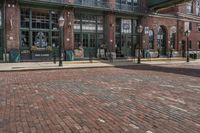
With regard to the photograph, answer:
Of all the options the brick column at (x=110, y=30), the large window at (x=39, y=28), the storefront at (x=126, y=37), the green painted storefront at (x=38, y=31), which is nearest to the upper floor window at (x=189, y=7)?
the storefront at (x=126, y=37)

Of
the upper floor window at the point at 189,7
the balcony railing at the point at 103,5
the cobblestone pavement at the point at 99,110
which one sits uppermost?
the upper floor window at the point at 189,7

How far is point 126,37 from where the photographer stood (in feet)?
119

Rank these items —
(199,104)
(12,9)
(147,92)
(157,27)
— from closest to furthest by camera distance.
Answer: (199,104), (147,92), (12,9), (157,27)

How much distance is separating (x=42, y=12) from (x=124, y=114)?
2439cm

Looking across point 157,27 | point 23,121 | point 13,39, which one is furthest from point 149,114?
point 157,27

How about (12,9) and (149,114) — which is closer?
(149,114)

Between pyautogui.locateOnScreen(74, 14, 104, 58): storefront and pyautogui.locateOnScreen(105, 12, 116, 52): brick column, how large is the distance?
0.66 metres

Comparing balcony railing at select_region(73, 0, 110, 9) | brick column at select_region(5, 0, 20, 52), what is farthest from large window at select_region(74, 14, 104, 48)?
brick column at select_region(5, 0, 20, 52)

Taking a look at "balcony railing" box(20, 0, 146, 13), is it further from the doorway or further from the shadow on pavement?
the shadow on pavement

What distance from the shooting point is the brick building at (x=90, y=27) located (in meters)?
27.5

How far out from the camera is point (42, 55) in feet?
96.2

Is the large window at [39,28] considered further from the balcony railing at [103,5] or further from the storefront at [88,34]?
the storefront at [88,34]

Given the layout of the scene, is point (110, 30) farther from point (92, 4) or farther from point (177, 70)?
point (177, 70)

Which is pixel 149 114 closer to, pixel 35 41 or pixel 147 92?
pixel 147 92
